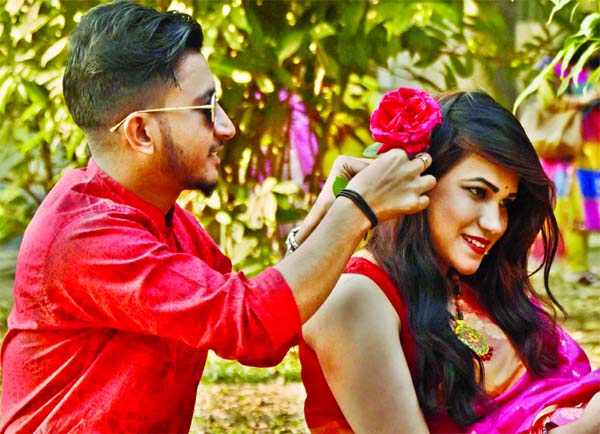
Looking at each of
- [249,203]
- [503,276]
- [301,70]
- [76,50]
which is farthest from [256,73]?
[76,50]

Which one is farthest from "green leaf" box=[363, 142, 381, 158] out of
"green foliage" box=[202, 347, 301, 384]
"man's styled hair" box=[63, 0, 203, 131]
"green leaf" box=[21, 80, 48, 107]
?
"green leaf" box=[21, 80, 48, 107]

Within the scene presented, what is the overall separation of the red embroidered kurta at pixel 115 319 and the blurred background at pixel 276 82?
242 centimetres

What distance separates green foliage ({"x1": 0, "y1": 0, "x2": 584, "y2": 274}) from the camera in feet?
15.6

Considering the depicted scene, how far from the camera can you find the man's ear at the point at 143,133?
2082mm

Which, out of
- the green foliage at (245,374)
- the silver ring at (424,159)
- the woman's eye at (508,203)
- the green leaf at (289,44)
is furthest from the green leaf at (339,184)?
the green foliage at (245,374)

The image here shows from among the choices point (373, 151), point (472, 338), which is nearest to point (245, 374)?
point (472, 338)

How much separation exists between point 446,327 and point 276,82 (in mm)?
2728

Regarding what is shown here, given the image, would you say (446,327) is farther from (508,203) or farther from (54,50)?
(54,50)

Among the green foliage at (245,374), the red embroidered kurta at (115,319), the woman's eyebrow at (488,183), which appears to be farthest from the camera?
the green foliage at (245,374)

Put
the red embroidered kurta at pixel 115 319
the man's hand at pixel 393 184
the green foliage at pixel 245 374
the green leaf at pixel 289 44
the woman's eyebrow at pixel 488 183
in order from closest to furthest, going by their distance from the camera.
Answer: the red embroidered kurta at pixel 115 319 → the man's hand at pixel 393 184 → the woman's eyebrow at pixel 488 183 → the green leaf at pixel 289 44 → the green foliage at pixel 245 374

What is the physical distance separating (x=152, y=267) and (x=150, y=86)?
0.39 meters

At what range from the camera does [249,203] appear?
16.6 ft

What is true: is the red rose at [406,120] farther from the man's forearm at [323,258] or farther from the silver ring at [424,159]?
the man's forearm at [323,258]

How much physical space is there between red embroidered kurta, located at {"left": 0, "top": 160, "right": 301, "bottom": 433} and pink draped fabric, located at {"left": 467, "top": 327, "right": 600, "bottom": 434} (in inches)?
21.9
